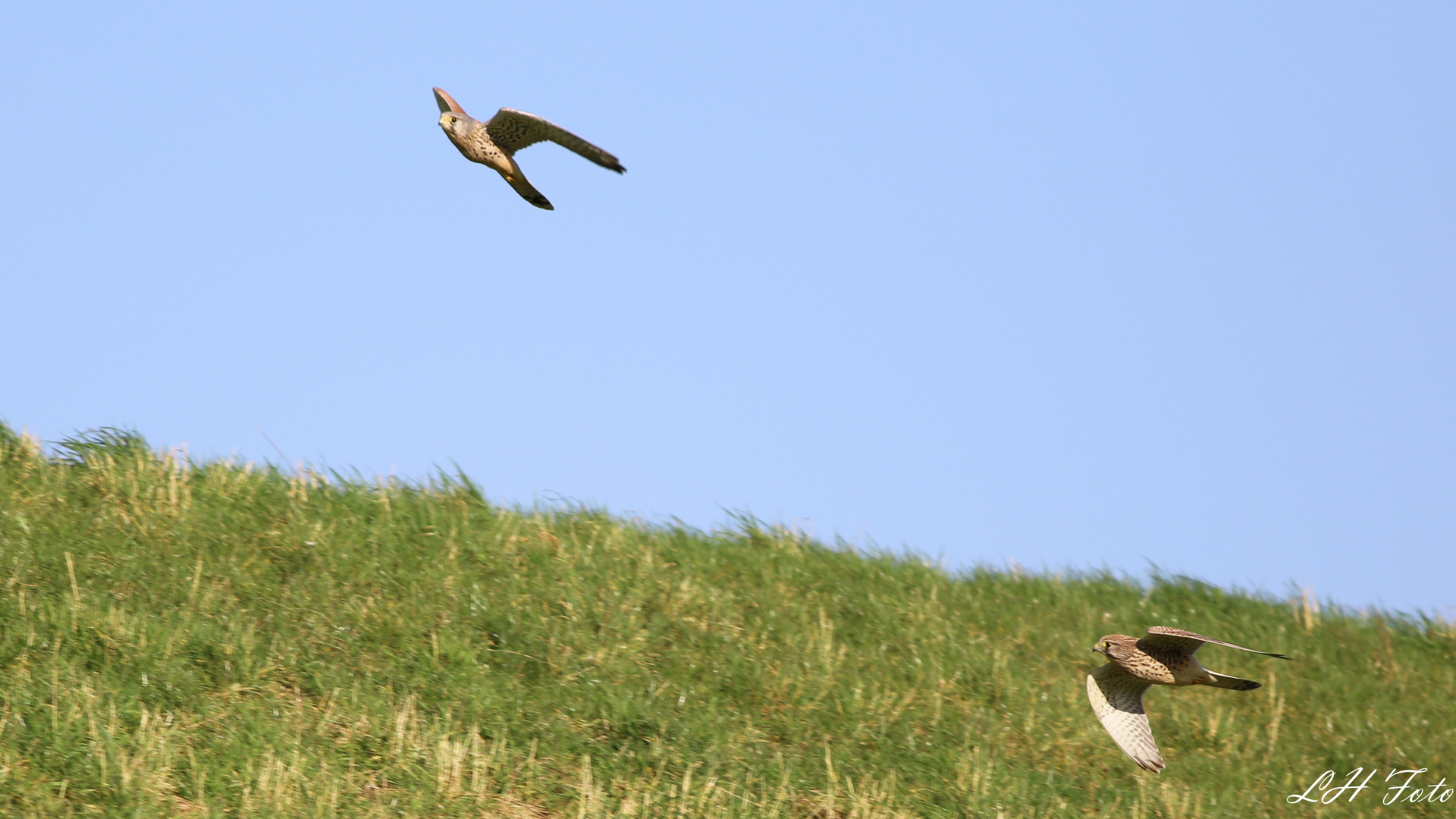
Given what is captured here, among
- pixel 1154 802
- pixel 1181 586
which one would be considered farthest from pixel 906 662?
pixel 1181 586

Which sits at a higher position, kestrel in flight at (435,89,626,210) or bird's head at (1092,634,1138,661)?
kestrel in flight at (435,89,626,210)

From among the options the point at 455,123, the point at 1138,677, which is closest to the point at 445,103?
the point at 455,123

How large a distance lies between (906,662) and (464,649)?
10.9 feet

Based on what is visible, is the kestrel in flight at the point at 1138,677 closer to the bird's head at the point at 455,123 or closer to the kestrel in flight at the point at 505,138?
the kestrel in flight at the point at 505,138

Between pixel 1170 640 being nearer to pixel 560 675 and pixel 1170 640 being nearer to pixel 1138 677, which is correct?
pixel 1138 677

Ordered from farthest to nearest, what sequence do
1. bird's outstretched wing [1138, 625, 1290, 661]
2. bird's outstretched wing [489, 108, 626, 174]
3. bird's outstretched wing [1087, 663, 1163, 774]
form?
1. bird's outstretched wing [1087, 663, 1163, 774]
2. bird's outstretched wing [1138, 625, 1290, 661]
3. bird's outstretched wing [489, 108, 626, 174]

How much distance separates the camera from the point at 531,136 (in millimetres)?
6211

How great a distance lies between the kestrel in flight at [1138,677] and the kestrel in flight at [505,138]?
3520 mm

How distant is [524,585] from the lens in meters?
9.28

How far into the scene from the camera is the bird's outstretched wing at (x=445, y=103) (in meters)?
6.48

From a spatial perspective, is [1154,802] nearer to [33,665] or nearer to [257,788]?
[257,788]

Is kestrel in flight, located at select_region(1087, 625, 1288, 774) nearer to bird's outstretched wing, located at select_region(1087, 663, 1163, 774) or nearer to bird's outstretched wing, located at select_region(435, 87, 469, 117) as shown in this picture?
bird's outstretched wing, located at select_region(1087, 663, 1163, 774)

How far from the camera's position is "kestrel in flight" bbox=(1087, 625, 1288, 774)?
624 centimetres

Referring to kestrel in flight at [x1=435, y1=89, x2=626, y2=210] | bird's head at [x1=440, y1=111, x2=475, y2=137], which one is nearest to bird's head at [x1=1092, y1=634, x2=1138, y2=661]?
kestrel in flight at [x1=435, y1=89, x2=626, y2=210]
